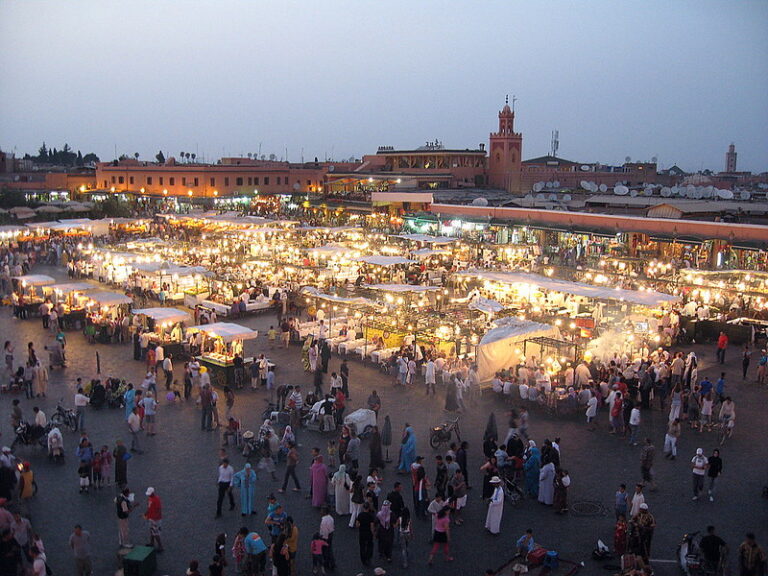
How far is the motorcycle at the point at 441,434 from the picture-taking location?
11.8 metres

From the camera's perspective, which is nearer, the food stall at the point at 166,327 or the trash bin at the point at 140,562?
the trash bin at the point at 140,562

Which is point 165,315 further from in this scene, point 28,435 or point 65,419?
point 28,435

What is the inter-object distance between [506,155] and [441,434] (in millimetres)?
46059

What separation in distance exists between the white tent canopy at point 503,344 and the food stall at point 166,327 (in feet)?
23.8

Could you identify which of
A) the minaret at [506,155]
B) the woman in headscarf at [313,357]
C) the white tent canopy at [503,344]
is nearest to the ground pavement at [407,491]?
the white tent canopy at [503,344]

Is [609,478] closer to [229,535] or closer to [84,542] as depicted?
[229,535]

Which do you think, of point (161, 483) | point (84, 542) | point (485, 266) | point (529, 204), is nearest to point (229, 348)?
point (161, 483)

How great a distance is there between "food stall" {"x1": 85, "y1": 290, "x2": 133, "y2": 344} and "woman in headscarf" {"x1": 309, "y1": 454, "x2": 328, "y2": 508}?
11.0 m

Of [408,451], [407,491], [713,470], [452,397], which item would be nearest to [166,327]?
[452,397]

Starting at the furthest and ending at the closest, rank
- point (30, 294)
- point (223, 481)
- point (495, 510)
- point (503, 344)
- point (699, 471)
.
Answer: point (30, 294) → point (503, 344) → point (699, 471) → point (223, 481) → point (495, 510)

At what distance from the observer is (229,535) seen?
8969 millimetres

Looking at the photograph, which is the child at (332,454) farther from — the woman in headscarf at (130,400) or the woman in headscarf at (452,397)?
the woman in headscarf at (130,400)

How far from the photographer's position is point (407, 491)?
1026 cm

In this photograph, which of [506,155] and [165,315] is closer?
[165,315]
